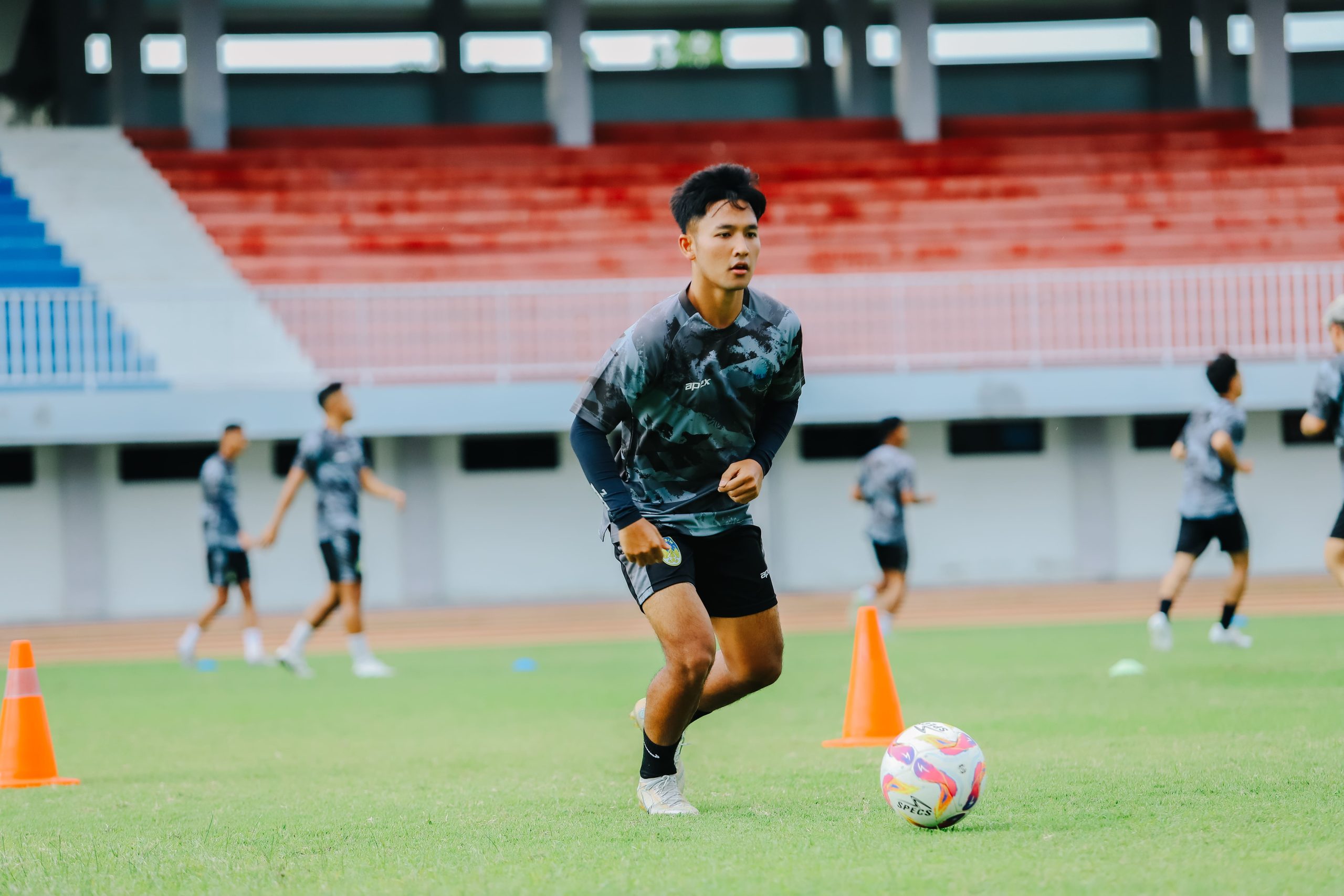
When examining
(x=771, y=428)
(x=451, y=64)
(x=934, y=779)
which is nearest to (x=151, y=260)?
(x=451, y=64)

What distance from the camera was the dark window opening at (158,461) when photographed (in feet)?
68.3

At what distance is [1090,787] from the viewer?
5.66 m

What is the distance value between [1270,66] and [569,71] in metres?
11.3

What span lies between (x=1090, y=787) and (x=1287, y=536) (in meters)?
17.6

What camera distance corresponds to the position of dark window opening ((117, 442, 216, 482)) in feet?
68.3

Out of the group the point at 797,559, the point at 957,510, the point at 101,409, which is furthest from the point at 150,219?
the point at 957,510

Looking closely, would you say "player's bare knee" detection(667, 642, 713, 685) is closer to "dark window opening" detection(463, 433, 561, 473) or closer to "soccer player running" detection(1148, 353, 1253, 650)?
"soccer player running" detection(1148, 353, 1253, 650)

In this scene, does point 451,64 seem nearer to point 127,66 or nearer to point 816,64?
point 127,66

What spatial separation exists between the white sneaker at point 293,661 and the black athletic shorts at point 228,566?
4.40 feet

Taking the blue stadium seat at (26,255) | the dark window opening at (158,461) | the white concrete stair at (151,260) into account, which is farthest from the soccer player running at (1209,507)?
the blue stadium seat at (26,255)

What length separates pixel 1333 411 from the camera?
8.70 metres

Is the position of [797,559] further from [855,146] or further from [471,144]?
[471,144]

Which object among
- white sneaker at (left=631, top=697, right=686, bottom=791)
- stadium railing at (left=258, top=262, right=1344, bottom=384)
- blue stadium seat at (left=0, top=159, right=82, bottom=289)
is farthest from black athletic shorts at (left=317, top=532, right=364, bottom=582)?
blue stadium seat at (left=0, top=159, right=82, bottom=289)

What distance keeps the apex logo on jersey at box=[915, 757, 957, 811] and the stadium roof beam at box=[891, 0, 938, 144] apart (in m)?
22.7
